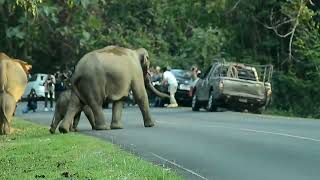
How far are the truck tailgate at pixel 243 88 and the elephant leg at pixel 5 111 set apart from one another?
1111 cm

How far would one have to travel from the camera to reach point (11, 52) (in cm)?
3466

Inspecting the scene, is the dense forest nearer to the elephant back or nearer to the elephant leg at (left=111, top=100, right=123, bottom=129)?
the elephant back

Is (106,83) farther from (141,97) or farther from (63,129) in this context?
(63,129)

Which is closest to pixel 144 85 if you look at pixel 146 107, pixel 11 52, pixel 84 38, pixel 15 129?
pixel 146 107

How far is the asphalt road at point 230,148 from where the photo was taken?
12148 mm

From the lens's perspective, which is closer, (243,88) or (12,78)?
(12,78)

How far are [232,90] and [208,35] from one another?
1766 cm

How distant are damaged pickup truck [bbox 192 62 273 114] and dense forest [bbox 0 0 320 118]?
4.78 meters

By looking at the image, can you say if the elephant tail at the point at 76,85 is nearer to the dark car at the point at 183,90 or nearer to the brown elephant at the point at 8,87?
the brown elephant at the point at 8,87

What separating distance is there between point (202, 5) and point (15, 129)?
2316cm

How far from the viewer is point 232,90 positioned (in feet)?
102

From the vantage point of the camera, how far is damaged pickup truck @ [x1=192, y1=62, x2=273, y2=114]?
31047 millimetres

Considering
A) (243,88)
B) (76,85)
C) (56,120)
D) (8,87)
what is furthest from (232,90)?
(56,120)

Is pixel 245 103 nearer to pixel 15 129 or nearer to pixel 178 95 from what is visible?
pixel 178 95
